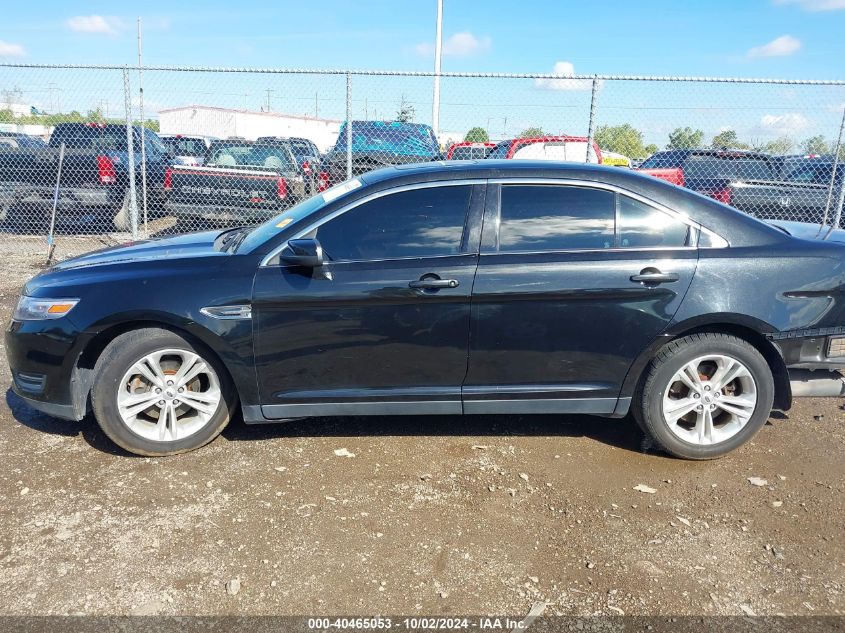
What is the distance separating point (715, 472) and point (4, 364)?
17.1 ft

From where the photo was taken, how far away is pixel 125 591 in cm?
265

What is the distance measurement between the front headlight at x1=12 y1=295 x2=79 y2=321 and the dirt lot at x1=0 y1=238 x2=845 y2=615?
797mm

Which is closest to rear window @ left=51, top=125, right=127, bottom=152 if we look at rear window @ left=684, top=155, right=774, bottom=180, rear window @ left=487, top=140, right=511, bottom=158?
rear window @ left=487, top=140, right=511, bottom=158

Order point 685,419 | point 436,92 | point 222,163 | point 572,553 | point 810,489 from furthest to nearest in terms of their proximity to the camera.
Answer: point 222,163, point 436,92, point 685,419, point 810,489, point 572,553

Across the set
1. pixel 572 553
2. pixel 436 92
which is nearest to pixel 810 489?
pixel 572 553

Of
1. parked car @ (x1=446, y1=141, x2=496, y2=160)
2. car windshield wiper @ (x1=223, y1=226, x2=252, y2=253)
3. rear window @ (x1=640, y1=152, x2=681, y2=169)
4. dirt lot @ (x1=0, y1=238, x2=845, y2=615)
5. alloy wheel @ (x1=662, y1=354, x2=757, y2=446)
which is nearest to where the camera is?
dirt lot @ (x1=0, y1=238, x2=845, y2=615)

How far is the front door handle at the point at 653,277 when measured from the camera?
3.54 m

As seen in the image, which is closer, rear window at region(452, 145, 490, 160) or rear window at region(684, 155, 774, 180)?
rear window at region(684, 155, 774, 180)

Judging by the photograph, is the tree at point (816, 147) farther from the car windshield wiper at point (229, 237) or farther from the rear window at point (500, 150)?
the car windshield wiper at point (229, 237)

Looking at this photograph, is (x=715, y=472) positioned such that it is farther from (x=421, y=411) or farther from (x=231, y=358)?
(x=231, y=358)

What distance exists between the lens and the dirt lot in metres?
2.66

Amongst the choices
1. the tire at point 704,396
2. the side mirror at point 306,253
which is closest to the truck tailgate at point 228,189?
the side mirror at point 306,253

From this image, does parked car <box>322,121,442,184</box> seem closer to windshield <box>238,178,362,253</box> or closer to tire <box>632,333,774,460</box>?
windshield <box>238,178,362,253</box>

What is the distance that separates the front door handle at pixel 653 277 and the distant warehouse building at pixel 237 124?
33470 mm
